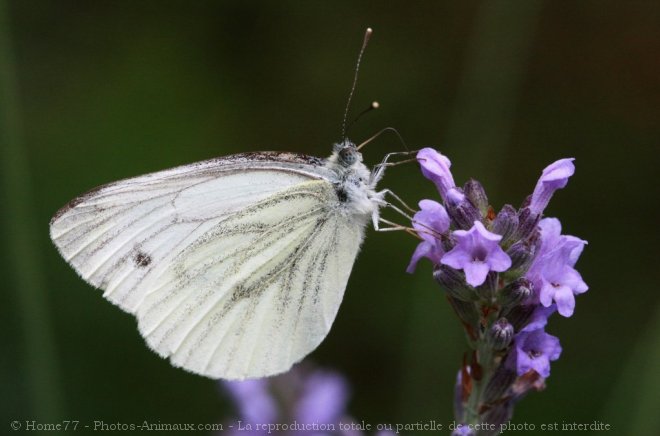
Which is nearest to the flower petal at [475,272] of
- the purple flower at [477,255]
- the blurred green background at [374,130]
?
the purple flower at [477,255]

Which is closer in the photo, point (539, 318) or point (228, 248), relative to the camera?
point (539, 318)

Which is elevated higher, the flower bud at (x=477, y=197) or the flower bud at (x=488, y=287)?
the flower bud at (x=477, y=197)

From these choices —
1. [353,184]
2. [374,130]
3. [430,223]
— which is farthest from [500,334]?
[374,130]

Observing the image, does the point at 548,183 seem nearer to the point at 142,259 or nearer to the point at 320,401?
the point at 320,401

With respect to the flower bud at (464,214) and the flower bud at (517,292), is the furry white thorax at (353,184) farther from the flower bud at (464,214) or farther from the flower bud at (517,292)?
the flower bud at (517,292)

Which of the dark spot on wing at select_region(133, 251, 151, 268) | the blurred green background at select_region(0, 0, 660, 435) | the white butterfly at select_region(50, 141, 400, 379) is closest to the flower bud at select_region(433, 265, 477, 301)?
the white butterfly at select_region(50, 141, 400, 379)

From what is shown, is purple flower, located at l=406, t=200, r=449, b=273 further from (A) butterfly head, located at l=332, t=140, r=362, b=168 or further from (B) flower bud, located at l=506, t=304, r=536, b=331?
(A) butterfly head, located at l=332, t=140, r=362, b=168

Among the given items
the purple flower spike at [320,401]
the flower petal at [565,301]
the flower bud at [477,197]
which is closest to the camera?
the flower petal at [565,301]
